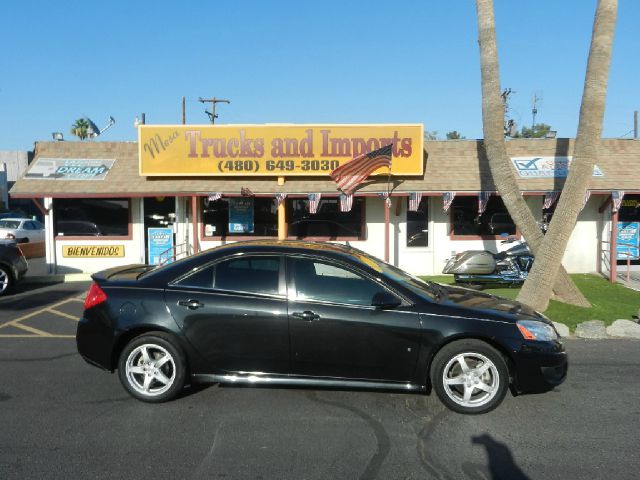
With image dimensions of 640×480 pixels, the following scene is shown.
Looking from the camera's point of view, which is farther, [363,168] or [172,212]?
[172,212]

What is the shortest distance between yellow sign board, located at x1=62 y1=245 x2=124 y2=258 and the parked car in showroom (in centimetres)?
237

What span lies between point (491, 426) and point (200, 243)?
11.3 m

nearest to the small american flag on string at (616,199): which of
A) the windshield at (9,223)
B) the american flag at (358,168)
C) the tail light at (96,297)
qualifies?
the american flag at (358,168)

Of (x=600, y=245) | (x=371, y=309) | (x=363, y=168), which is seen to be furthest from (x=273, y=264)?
(x=600, y=245)

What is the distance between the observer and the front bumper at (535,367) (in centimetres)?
473

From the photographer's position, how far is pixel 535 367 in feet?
15.5

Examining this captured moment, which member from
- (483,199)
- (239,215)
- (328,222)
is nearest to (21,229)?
(239,215)

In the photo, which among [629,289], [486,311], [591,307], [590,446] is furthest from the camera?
[629,289]

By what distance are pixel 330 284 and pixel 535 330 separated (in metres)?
1.93

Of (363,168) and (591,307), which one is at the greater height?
(363,168)

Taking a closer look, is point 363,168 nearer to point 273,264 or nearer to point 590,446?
point 273,264

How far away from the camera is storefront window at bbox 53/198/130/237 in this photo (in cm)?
1467

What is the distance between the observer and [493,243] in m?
14.3

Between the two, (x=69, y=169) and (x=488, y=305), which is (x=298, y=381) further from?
(x=69, y=169)
